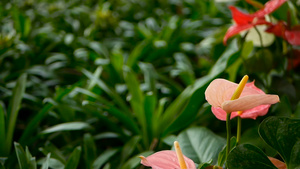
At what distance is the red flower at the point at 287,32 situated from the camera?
1.99 ft

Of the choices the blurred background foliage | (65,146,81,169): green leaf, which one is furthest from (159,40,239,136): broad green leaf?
(65,146,81,169): green leaf

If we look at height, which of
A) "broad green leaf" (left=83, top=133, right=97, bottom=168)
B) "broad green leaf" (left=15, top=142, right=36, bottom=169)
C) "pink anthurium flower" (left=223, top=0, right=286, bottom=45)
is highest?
"pink anthurium flower" (left=223, top=0, right=286, bottom=45)

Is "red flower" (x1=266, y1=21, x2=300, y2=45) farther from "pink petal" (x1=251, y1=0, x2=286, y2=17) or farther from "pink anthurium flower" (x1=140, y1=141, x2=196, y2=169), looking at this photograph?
"pink anthurium flower" (x1=140, y1=141, x2=196, y2=169)

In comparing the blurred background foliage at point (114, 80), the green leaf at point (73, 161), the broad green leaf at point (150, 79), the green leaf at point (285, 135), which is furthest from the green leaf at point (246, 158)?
the broad green leaf at point (150, 79)

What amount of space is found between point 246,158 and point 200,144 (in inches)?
7.0

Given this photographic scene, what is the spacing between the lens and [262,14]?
1.86 ft

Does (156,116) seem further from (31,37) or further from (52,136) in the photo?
(31,37)

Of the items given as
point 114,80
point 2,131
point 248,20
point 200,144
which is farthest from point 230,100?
point 114,80

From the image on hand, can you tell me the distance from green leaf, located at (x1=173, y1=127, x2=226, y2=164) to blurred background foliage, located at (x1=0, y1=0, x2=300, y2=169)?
7 cm

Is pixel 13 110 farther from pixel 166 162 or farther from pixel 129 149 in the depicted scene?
pixel 166 162

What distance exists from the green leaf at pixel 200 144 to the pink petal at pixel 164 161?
0.35ft

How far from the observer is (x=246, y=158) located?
0.35 metres

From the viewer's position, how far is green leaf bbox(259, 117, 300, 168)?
0.34m

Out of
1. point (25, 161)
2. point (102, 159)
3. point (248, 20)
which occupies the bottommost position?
point (102, 159)
